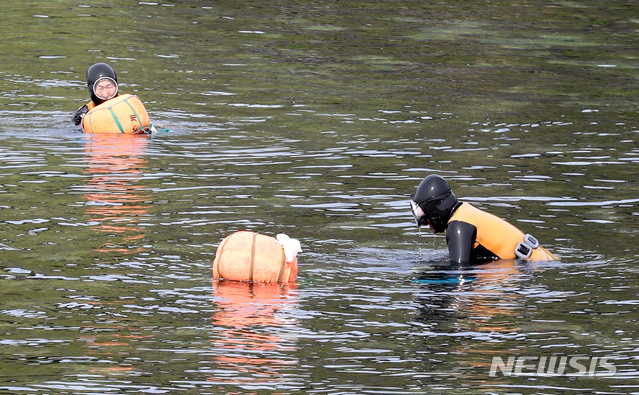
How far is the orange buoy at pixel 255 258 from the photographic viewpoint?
1273 cm

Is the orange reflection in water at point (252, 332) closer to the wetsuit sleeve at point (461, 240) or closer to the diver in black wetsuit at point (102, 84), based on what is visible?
the wetsuit sleeve at point (461, 240)

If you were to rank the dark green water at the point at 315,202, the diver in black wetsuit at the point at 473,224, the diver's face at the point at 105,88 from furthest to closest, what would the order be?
the diver's face at the point at 105,88
the diver in black wetsuit at the point at 473,224
the dark green water at the point at 315,202

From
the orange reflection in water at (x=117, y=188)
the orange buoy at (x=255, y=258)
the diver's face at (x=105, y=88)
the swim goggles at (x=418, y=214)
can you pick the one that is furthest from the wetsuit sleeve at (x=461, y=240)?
the diver's face at (x=105, y=88)

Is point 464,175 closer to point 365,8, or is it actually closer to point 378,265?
point 378,265

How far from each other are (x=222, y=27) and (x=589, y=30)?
10.5m

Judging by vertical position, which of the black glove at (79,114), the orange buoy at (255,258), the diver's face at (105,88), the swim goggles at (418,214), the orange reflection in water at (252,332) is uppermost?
the diver's face at (105,88)

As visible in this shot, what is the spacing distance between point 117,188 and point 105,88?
14.7 ft

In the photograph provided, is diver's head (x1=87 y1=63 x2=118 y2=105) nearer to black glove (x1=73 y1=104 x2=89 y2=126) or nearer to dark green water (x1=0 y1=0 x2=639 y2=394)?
black glove (x1=73 y1=104 x2=89 y2=126)

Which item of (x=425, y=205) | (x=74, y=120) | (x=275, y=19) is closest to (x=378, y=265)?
(x=425, y=205)

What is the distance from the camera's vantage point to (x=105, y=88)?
852 inches

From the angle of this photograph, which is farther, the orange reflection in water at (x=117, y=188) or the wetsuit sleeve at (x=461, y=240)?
the orange reflection in water at (x=117, y=188)

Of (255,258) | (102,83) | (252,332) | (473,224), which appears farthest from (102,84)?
(252,332)

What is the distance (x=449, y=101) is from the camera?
25.3 meters

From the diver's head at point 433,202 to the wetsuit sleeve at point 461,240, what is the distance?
21 centimetres
